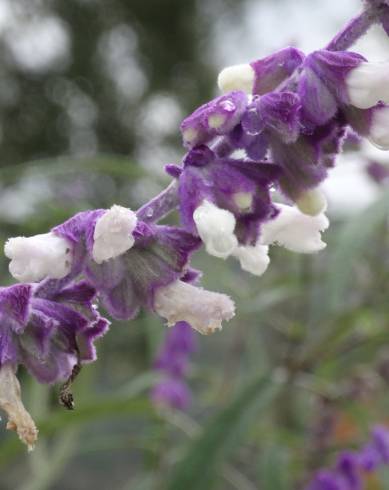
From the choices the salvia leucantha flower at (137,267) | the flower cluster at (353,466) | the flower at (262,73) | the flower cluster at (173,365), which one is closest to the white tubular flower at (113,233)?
the salvia leucantha flower at (137,267)

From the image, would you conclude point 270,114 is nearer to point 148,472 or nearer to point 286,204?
point 286,204

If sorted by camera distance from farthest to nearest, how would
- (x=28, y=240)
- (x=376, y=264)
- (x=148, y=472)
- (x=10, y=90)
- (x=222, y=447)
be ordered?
(x=10, y=90)
(x=148, y=472)
(x=376, y=264)
(x=222, y=447)
(x=28, y=240)

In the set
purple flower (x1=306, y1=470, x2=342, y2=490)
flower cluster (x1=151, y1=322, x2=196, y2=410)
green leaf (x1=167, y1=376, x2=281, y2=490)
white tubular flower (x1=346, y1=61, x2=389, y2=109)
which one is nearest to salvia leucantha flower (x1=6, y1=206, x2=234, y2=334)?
Result: white tubular flower (x1=346, y1=61, x2=389, y2=109)

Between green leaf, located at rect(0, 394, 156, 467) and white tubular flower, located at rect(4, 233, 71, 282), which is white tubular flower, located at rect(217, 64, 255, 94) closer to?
white tubular flower, located at rect(4, 233, 71, 282)

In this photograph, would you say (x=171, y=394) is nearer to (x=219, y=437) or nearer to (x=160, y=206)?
(x=219, y=437)

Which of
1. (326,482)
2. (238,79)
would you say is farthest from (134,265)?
(326,482)

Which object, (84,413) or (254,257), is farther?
(84,413)

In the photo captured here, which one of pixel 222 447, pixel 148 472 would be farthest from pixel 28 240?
pixel 148 472
